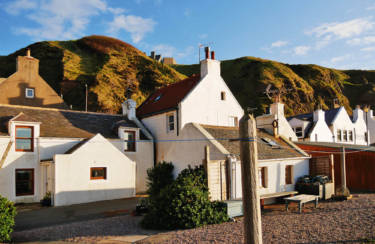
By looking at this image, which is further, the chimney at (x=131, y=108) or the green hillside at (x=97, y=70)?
the green hillside at (x=97, y=70)

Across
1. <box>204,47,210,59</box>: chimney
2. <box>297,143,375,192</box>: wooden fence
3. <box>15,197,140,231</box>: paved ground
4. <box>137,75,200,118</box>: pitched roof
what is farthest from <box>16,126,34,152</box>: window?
<box>297,143,375,192</box>: wooden fence

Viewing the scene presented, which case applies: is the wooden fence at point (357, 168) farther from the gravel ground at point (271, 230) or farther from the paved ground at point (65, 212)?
the paved ground at point (65, 212)

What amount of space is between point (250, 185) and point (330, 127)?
36.0 meters

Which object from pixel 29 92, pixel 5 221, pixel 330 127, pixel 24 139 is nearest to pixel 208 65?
pixel 24 139

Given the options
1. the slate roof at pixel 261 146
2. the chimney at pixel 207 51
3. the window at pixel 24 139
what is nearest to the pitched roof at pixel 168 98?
the chimney at pixel 207 51

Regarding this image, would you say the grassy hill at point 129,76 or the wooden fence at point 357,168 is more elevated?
the grassy hill at point 129,76

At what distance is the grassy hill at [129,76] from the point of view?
5919 centimetres

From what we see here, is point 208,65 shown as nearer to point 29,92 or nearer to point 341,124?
point 29,92

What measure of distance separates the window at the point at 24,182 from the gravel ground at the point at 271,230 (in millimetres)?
8551

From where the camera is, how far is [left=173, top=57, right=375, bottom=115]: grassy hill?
84.7 m

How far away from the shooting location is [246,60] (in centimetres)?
11444

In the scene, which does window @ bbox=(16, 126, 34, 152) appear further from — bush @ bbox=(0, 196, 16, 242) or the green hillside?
the green hillside

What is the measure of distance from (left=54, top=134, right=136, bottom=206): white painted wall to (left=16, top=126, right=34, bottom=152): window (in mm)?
2805

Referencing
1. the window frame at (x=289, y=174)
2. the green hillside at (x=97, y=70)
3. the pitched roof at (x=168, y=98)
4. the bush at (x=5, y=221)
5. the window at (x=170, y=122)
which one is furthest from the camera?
the green hillside at (x=97, y=70)
